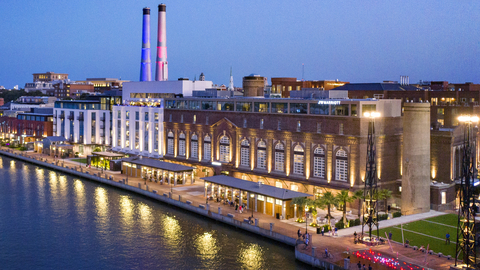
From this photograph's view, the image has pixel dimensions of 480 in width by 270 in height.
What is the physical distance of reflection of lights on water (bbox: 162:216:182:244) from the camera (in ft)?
195

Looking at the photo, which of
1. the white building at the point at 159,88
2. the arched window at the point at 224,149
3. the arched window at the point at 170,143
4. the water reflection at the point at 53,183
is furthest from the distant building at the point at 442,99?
the water reflection at the point at 53,183

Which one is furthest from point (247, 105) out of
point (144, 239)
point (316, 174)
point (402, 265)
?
point (402, 265)

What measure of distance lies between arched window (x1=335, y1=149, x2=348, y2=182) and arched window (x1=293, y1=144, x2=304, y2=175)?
20.9 feet

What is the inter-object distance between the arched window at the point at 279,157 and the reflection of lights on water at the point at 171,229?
1982 centimetres

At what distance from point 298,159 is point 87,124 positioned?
249 ft

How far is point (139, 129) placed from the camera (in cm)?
11375

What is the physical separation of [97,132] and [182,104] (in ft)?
131

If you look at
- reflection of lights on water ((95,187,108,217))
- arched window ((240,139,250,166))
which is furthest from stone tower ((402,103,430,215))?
reflection of lights on water ((95,187,108,217))

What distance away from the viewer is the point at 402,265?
45625 millimetres

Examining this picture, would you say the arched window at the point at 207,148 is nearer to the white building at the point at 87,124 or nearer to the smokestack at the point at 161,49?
the white building at the point at 87,124

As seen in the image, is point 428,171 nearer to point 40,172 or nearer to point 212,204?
point 212,204

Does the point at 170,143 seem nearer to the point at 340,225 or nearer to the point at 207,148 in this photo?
the point at 207,148

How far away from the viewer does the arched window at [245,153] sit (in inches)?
3396

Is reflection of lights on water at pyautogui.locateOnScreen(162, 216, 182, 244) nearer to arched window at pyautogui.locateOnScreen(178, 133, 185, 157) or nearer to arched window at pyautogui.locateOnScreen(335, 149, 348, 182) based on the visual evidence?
arched window at pyautogui.locateOnScreen(335, 149, 348, 182)
